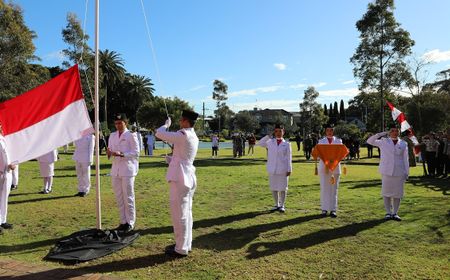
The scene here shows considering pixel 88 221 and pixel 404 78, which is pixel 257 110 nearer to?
pixel 404 78

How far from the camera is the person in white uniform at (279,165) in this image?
9617 mm

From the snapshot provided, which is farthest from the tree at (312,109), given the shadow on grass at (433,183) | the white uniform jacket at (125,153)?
the white uniform jacket at (125,153)

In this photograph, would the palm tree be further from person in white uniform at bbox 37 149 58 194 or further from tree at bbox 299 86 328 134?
person in white uniform at bbox 37 149 58 194

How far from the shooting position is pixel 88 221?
342 inches

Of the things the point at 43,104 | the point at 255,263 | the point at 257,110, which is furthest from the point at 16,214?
the point at 257,110

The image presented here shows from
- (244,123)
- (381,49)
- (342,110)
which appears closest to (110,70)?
(244,123)

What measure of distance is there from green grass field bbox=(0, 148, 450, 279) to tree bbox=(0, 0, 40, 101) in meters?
21.5

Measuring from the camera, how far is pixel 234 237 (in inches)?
295

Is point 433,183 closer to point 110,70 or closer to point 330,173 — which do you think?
point 330,173

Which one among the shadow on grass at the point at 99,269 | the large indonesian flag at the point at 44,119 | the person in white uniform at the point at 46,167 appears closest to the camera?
the shadow on grass at the point at 99,269

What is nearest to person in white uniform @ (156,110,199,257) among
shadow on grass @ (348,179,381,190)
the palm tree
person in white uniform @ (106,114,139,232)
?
person in white uniform @ (106,114,139,232)

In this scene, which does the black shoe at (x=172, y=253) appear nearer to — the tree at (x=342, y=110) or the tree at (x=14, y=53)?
the tree at (x=14, y=53)

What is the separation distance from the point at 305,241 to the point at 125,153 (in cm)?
367

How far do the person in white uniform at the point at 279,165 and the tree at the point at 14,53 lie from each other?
26747mm
